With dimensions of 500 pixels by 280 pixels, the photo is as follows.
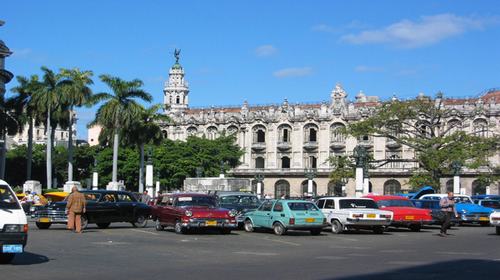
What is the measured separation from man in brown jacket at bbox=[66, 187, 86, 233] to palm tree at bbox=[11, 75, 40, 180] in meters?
41.0

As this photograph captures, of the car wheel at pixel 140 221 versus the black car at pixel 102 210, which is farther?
the car wheel at pixel 140 221

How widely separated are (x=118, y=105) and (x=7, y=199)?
47.2 metres

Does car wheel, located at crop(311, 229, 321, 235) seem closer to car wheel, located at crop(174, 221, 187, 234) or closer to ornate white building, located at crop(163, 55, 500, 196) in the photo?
car wheel, located at crop(174, 221, 187, 234)

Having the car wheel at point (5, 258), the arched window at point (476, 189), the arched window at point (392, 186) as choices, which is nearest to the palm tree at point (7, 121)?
the arched window at point (392, 186)

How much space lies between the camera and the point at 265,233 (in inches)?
1064

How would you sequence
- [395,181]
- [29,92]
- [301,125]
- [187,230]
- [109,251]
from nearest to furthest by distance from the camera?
[109,251] < [187,230] < [29,92] < [395,181] < [301,125]

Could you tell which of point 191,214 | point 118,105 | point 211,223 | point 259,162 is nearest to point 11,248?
point 191,214

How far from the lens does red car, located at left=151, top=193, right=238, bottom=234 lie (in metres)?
25.1

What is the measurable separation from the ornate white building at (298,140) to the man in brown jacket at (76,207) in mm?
67019

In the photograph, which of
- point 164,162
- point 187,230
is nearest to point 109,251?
point 187,230

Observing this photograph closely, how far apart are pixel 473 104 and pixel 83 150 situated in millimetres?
46211

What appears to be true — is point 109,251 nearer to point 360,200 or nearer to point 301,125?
point 360,200

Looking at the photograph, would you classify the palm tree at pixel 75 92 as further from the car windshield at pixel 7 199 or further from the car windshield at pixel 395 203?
the car windshield at pixel 7 199

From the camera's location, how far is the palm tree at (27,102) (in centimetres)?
6469
